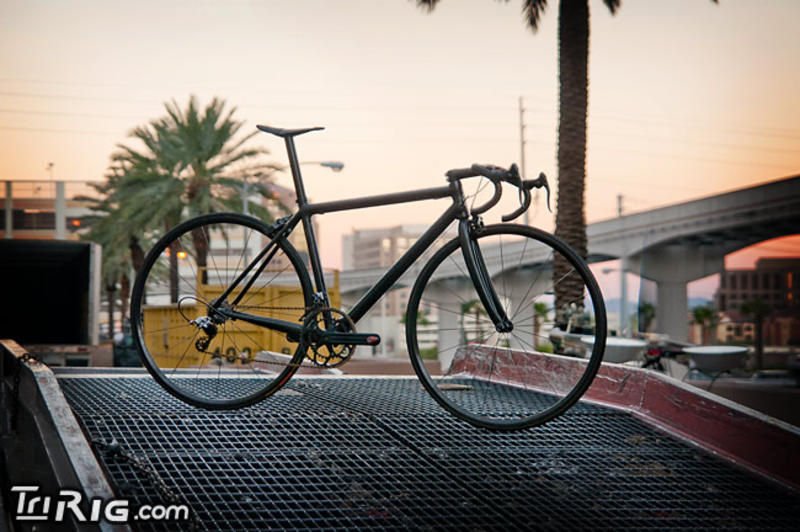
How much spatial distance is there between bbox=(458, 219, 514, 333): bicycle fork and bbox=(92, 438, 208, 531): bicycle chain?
1438 mm

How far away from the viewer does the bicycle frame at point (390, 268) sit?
380cm

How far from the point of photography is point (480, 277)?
378 centimetres

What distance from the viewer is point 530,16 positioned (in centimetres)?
1912

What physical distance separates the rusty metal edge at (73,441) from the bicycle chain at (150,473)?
9cm

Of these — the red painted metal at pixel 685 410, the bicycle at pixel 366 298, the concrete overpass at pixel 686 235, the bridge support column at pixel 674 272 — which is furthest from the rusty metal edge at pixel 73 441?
the bridge support column at pixel 674 272

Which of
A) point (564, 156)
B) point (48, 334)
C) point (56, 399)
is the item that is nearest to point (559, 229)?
point (564, 156)

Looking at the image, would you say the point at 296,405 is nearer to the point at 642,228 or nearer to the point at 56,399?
the point at 56,399

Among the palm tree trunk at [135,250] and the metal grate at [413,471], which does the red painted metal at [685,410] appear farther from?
the palm tree trunk at [135,250]

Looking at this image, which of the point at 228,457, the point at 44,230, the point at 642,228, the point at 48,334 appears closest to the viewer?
the point at 228,457

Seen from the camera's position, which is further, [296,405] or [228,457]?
[296,405]

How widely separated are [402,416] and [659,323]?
147 feet

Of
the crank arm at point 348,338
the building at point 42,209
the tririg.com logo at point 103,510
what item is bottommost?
the tririg.com logo at point 103,510

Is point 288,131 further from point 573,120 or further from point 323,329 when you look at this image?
point 573,120

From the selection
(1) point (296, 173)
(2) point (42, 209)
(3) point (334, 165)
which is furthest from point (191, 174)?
(2) point (42, 209)
